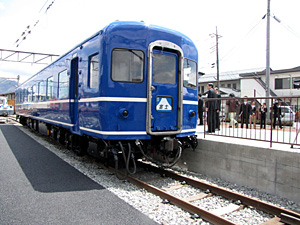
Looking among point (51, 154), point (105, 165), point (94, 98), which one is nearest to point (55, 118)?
point (51, 154)

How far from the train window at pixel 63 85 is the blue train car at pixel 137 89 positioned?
844 mm

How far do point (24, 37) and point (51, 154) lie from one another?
896 cm

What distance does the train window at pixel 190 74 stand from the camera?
6301 millimetres

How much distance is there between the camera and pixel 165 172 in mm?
6199

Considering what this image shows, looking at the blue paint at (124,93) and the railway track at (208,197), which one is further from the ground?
the blue paint at (124,93)

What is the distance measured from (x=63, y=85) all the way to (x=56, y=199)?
13.9ft

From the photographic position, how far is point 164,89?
19.2 ft

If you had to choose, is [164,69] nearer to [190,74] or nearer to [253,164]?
[190,74]

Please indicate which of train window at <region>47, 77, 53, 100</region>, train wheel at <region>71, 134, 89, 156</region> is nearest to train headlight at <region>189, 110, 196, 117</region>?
train wheel at <region>71, 134, 89, 156</region>

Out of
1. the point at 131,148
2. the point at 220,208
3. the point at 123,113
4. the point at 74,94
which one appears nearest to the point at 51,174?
the point at 131,148

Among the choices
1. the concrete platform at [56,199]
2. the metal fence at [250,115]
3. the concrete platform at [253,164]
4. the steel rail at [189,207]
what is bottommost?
the concrete platform at [56,199]

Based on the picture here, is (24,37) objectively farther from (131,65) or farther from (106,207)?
(106,207)

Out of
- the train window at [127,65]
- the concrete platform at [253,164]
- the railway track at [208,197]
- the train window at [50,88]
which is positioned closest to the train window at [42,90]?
the train window at [50,88]

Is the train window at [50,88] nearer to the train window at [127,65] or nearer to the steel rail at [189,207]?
the train window at [127,65]
